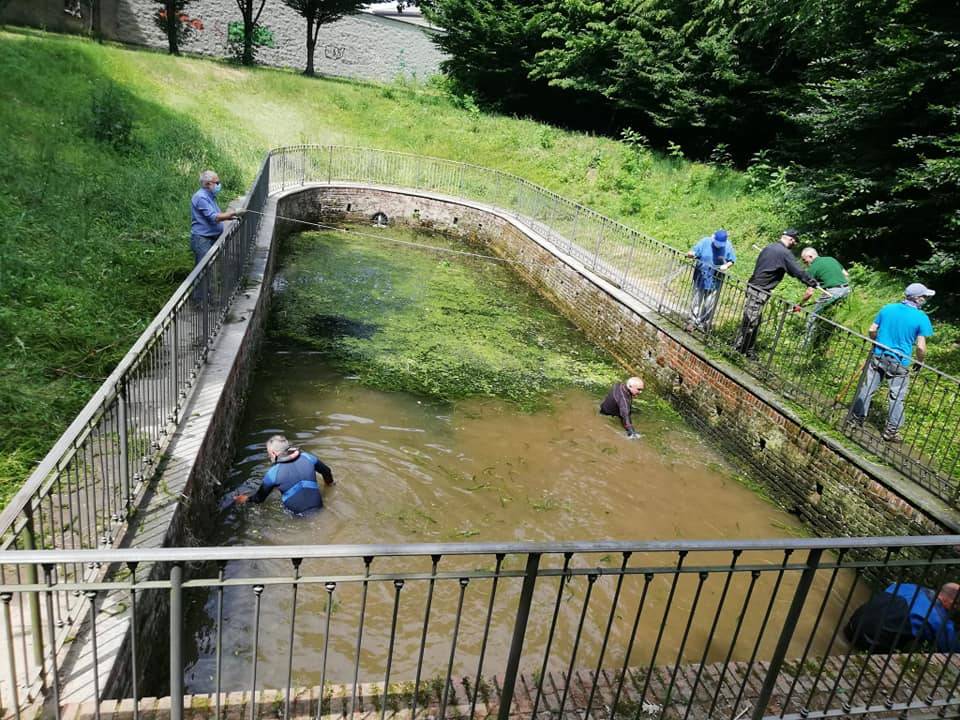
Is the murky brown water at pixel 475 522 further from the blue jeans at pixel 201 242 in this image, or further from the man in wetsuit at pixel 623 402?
the blue jeans at pixel 201 242

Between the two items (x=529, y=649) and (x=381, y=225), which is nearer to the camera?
(x=529, y=649)

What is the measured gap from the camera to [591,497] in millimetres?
7383

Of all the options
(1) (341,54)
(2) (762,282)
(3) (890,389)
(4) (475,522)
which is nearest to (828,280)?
(2) (762,282)

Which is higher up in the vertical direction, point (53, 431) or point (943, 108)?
point (943, 108)

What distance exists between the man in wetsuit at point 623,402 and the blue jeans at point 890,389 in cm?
257

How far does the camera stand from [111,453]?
4125 millimetres

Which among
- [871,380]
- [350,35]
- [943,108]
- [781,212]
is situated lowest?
[871,380]

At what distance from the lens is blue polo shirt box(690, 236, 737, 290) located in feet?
33.4

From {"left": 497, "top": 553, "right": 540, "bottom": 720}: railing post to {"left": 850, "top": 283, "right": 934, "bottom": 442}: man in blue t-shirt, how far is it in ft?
19.0

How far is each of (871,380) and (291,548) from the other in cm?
697

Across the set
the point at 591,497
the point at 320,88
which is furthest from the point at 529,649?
the point at 320,88

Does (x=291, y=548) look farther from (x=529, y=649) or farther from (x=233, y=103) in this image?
(x=233, y=103)

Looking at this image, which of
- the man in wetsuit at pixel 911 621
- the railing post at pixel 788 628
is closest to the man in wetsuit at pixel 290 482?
the railing post at pixel 788 628

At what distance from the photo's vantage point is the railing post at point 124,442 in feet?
13.5
